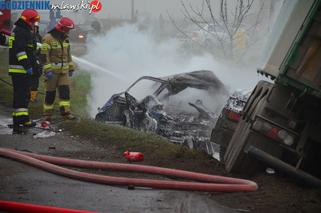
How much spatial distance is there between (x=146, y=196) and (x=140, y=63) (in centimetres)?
1199

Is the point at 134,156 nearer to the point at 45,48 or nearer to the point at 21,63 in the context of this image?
the point at 21,63

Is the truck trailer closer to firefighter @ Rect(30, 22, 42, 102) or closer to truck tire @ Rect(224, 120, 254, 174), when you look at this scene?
truck tire @ Rect(224, 120, 254, 174)

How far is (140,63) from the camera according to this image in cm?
1723

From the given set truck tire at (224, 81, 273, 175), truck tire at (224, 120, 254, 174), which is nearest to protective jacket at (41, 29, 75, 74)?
truck tire at (224, 81, 273, 175)

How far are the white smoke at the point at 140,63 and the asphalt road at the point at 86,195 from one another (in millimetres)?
5015

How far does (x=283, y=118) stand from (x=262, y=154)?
467 millimetres

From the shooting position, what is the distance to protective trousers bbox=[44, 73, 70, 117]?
31.3 ft

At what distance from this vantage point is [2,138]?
8.12 metres

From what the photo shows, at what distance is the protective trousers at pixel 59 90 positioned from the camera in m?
9.55

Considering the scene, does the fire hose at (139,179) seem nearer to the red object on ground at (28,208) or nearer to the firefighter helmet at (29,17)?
the red object on ground at (28,208)

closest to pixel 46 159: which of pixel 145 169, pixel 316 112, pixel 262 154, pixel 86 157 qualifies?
pixel 86 157

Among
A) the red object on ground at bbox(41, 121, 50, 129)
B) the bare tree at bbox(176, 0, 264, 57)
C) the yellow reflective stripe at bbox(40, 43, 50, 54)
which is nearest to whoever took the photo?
the red object on ground at bbox(41, 121, 50, 129)

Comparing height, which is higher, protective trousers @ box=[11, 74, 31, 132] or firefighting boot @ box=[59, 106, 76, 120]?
protective trousers @ box=[11, 74, 31, 132]

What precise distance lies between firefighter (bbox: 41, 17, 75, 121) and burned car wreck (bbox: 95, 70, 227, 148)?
0.93 meters
